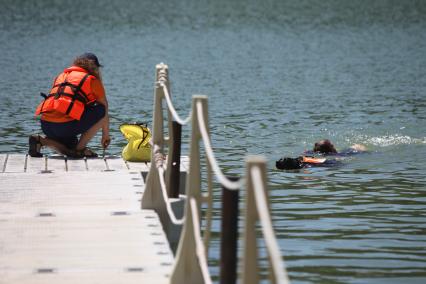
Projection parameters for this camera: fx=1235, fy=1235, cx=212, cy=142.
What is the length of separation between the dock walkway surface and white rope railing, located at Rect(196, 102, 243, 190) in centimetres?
115

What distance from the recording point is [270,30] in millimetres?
61844

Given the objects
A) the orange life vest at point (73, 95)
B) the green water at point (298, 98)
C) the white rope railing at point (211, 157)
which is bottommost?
the green water at point (298, 98)

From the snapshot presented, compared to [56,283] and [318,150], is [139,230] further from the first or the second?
[318,150]

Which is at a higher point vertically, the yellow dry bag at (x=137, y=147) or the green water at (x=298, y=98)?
the yellow dry bag at (x=137, y=147)

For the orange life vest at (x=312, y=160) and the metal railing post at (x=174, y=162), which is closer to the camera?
the metal railing post at (x=174, y=162)

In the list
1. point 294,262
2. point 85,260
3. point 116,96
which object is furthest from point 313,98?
point 85,260

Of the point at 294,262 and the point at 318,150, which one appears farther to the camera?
the point at 318,150

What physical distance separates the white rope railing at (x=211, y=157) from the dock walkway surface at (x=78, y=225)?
1153 millimetres

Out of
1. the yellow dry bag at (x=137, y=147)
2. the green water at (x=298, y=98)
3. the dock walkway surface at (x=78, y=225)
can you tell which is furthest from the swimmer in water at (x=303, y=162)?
the dock walkway surface at (x=78, y=225)

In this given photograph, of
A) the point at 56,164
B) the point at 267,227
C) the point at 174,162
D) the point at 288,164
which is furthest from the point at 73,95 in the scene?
the point at 267,227

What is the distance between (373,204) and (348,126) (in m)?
9.01

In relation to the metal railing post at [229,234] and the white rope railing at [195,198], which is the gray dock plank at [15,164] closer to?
the white rope railing at [195,198]

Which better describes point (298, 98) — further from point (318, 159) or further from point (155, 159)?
point (155, 159)

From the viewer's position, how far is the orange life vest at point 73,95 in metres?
14.4
